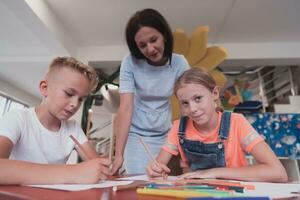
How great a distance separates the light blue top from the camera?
1.12 m

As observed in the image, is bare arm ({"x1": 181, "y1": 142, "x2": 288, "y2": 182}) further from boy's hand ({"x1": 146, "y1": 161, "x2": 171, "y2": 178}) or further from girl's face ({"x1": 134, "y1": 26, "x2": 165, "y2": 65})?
girl's face ({"x1": 134, "y1": 26, "x2": 165, "y2": 65})

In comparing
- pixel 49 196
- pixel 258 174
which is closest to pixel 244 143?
pixel 258 174

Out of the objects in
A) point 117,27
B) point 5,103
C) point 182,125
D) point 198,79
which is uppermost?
point 117,27

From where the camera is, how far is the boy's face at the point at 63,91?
855 mm

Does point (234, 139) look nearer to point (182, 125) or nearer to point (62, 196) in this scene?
point (182, 125)

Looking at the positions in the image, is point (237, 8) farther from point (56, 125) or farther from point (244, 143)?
point (56, 125)

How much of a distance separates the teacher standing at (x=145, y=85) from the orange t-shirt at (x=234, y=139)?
6.9 inches

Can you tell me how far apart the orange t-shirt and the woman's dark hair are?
43cm

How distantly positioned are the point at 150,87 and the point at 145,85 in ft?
0.08

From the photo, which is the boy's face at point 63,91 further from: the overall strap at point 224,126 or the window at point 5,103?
the window at point 5,103

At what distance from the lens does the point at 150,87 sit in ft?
3.76

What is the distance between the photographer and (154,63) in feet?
3.74

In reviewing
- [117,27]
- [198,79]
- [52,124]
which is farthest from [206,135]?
[117,27]

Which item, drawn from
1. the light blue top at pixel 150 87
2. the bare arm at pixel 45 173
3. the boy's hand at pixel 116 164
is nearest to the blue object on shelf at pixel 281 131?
the light blue top at pixel 150 87
